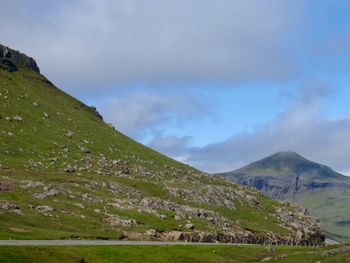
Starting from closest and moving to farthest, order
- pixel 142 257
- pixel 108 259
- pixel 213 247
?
pixel 108 259, pixel 142 257, pixel 213 247

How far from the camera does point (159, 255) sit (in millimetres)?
140375

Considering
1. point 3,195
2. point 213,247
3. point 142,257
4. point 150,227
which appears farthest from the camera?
point 150,227

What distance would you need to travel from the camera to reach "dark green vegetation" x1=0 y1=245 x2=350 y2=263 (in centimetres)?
10327

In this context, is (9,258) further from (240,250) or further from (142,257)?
(240,250)

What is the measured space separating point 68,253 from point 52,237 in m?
30.7

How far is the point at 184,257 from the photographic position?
145 meters

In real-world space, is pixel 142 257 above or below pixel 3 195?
below

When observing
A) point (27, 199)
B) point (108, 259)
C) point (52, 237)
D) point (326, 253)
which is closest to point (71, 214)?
point (27, 199)

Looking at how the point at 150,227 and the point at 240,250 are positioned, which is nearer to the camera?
the point at 240,250

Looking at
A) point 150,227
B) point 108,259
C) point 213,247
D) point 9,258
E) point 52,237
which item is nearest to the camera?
point 9,258

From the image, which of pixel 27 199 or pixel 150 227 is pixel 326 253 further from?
pixel 27 199

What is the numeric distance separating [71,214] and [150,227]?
2915 cm

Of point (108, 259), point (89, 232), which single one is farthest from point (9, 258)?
point (89, 232)

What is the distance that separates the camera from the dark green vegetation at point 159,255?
103 metres
